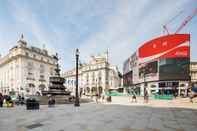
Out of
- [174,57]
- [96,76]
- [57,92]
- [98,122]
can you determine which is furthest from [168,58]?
[98,122]

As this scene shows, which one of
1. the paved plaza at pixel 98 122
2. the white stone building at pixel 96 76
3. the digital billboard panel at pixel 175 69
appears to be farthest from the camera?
the white stone building at pixel 96 76

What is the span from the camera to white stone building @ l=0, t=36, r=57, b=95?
71.4 meters

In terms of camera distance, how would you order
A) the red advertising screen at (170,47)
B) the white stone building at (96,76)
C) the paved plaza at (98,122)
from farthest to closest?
the white stone building at (96,76) → the red advertising screen at (170,47) → the paved plaza at (98,122)

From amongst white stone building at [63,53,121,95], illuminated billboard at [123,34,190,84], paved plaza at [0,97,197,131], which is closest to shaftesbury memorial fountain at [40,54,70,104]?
paved plaza at [0,97,197,131]

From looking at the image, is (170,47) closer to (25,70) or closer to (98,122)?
(98,122)

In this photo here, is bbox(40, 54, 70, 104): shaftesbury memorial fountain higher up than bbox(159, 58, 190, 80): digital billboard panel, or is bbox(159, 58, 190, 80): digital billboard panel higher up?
bbox(159, 58, 190, 80): digital billboard panel

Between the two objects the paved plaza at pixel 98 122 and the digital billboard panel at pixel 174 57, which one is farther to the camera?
the digital billboard panel at pixel 174 57

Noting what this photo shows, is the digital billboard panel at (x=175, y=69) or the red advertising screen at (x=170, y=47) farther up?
the red advertising screen at (x=170, y=47)

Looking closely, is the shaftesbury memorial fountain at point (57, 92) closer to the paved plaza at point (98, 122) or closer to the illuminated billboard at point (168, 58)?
the paved plaza at point (98, 122)

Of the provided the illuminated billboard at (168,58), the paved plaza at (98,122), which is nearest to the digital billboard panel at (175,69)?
the illuminated billboard at (168,58)

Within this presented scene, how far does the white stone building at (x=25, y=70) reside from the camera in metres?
71.4

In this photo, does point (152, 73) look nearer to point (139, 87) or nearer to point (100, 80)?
point (139, 87)

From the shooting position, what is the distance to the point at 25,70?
72875 mm

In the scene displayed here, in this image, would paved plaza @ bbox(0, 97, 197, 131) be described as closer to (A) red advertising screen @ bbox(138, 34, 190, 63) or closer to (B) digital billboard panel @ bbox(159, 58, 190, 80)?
(B) digital billboard panel @ bbox(159, 58, 190, 80)
